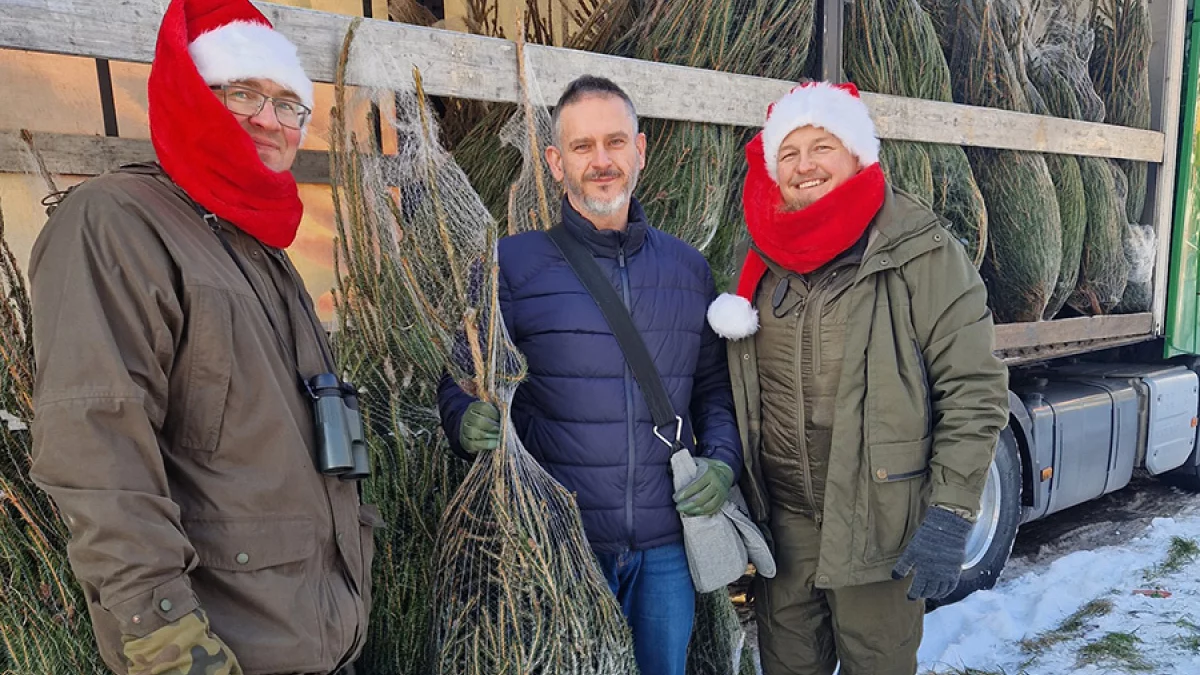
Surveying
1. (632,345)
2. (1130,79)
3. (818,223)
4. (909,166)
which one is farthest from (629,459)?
(1130,79)

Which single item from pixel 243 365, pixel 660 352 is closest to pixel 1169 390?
pixel 660 352

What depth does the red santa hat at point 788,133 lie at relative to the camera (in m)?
1.88

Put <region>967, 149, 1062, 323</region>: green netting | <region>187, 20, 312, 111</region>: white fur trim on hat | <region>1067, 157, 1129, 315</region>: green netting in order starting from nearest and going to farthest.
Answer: <region>187, 20, 312, 111</region>: white fur trim on hat, <region>967, 149, 1062, 323</region>: green netting, <region>1067, 157, 1129, 315</region>: green netting

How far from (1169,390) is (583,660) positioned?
4966 millimetres

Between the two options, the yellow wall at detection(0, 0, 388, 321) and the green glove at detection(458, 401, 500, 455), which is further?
the yellow wall at detection(0, 0, 388, 321)

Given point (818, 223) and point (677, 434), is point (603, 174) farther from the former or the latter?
point (677, 434)

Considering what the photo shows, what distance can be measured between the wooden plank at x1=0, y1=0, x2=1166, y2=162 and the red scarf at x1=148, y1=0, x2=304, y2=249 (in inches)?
29.3

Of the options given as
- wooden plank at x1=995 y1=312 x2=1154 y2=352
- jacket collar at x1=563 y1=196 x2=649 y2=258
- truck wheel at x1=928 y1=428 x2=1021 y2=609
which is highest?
jacket collar at x1=563 y1=196 x2=649 y2=258

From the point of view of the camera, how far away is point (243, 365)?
1.12 metres

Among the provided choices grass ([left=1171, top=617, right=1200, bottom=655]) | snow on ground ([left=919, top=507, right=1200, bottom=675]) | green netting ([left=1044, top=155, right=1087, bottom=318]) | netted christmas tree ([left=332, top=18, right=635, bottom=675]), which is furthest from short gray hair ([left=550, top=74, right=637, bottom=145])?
green netting ([left=1044, top=155, right=1087, bottom=318])

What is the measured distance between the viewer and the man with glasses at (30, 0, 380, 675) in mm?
967

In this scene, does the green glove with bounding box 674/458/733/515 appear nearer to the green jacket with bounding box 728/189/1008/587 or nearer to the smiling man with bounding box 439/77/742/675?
the smiling man with bounding box 439/77/742/675

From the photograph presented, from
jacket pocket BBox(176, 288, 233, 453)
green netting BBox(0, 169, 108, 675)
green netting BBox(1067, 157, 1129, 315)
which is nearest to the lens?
jacket pocket BBox(176, 288, 233, 453)

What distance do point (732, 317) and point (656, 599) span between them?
73 centimetres
